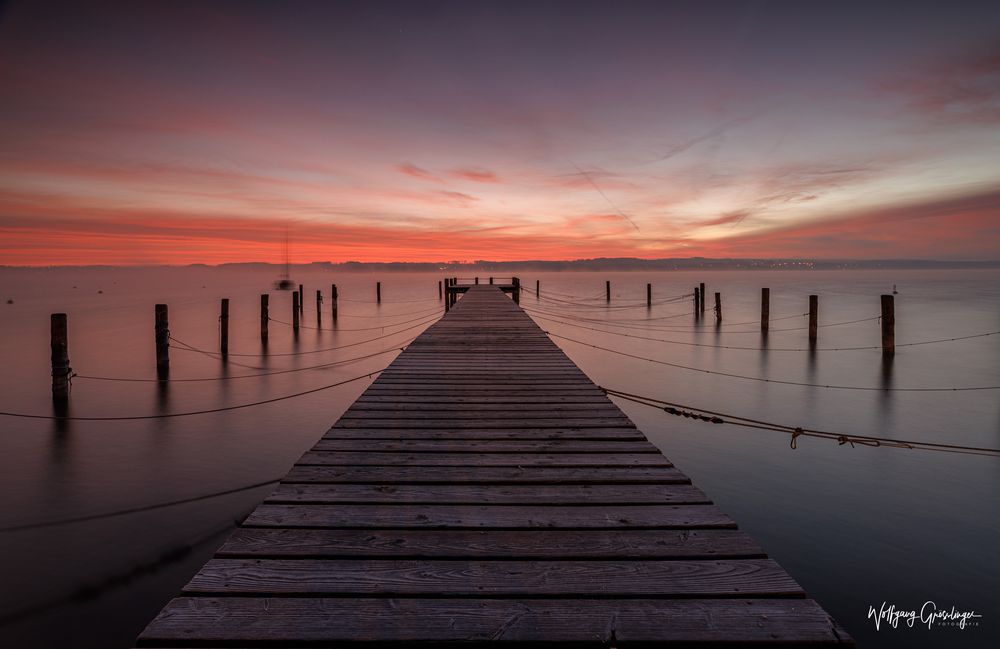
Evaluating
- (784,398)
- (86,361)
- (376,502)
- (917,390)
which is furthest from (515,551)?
(86,361)

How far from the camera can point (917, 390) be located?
1566cm

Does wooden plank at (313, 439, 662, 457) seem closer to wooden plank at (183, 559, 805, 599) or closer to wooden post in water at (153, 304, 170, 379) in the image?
wooden plank at (183, 559, 805, 599)

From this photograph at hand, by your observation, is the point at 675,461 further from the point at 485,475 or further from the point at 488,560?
the point at 488,560

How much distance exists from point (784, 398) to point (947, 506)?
727 centimetres

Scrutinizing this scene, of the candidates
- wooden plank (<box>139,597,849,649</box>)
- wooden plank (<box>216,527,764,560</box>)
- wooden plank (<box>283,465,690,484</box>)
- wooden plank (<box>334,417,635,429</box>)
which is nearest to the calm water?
wooden plank (<box>334,417,635,429</box>)

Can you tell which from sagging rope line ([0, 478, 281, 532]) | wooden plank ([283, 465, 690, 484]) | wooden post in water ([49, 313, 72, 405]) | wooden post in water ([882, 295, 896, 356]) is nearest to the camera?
wooden plank ([283, 465, 690, 484])

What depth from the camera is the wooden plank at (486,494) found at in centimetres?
341

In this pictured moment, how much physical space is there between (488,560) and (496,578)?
0.57ft

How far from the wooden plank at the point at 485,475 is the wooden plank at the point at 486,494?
81 millimetres

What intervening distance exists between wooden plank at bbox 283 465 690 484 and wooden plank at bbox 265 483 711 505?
0.26 ft

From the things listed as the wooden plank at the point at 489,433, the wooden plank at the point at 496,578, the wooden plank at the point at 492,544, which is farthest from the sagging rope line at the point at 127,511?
the wooden plank at the point at 496,578

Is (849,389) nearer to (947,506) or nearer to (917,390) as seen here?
(917,390)

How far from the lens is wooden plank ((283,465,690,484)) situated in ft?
12.4

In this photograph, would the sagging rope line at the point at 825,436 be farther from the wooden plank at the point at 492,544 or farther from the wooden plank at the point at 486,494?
the wooden plank at the point at 492,544
